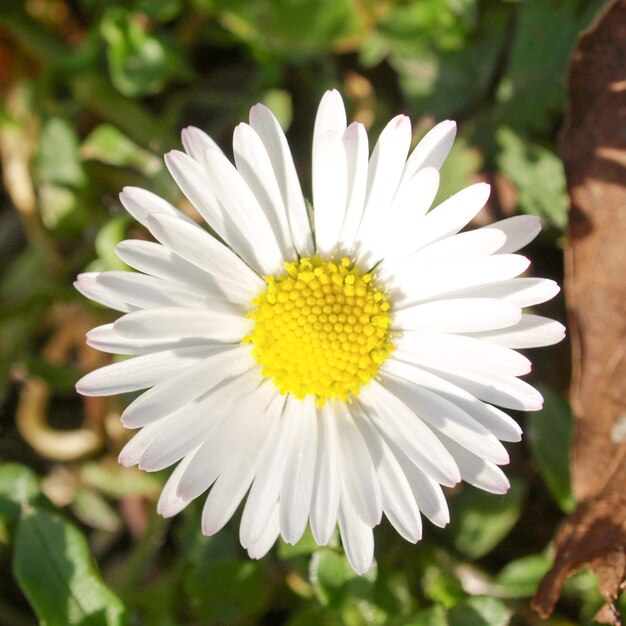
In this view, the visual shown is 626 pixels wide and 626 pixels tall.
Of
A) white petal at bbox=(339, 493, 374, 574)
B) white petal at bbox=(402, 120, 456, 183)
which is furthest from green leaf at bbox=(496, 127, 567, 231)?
white petal at bbox=(339, 493, 374, 574)

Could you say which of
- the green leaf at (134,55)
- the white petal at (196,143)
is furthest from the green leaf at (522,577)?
the green leaf at (134,55)

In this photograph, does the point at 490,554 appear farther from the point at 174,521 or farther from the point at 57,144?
the point at 57,144

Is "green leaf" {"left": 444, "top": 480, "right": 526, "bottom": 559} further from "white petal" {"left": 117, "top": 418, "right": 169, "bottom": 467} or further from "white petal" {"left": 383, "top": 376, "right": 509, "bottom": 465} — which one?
"white petal" {"left": 117, "top": 418, "right": 169, "bottom": 467}

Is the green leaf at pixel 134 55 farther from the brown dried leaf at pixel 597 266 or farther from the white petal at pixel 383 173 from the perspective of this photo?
the brown dried leaf at pixel 597 266

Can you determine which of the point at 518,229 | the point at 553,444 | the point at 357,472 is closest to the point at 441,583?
the point at 553,444

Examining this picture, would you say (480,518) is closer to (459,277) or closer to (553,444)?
(553,444)

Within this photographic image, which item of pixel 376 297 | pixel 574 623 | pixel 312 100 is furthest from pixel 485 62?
pixel 574 623
